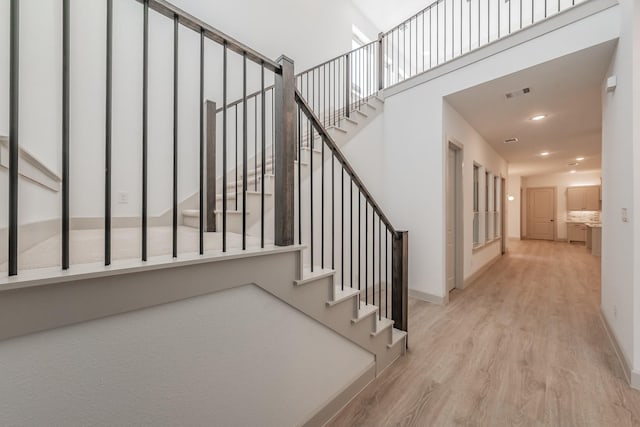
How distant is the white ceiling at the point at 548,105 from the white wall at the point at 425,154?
0.14m

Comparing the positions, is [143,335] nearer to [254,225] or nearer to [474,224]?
[254,225]

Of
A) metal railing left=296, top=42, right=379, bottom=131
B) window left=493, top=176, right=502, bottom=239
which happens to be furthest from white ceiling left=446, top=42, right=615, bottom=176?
metal railing left=296, top=42, right=379, bottom=131

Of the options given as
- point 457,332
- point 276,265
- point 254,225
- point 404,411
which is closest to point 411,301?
point 457,332

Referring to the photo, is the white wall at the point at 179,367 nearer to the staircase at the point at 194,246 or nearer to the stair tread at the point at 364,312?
the staircase at the point at 194,246

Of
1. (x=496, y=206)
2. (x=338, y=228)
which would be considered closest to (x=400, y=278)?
(x=338, y=228)

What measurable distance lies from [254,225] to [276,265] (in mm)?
1327

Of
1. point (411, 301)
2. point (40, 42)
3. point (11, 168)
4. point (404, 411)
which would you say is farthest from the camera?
point (411, 301)

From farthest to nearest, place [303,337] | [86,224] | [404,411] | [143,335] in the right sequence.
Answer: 1. [86,224]
2. [404,411]
3. [303,337]
4. [143,335]

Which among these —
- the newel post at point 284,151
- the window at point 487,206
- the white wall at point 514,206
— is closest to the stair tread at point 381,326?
the newel post at point 284,151

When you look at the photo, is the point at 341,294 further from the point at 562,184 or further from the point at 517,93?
the point at 562,184

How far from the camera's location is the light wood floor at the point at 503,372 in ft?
5.36

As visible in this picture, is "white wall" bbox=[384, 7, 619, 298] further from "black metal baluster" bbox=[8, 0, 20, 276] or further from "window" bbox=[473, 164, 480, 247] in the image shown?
"black metal baluster" bbox=[8, 0, 20, 276]

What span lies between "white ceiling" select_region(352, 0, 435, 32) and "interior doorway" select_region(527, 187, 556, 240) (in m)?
8.58

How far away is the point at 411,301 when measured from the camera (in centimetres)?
360
